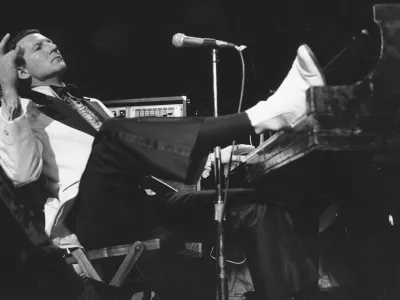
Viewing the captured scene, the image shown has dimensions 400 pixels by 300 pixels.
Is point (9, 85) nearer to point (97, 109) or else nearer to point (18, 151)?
point (18, 151)

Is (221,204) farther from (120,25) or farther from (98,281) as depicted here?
(120,25)

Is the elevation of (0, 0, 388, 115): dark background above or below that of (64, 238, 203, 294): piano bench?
above

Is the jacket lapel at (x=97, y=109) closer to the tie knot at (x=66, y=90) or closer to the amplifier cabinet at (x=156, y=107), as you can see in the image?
the tie knot at (x=66, y=90)

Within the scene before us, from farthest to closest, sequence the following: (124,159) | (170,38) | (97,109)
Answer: (170,38)
(97,109)
(124,159)

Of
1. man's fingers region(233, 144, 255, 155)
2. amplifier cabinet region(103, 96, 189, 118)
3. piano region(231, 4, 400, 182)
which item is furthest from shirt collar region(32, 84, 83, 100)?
piano region(231, 4, 400, 182)

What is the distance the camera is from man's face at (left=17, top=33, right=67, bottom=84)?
218 cm

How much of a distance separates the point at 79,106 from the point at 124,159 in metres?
0.95

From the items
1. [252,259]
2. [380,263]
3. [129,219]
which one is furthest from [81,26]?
[380,263]

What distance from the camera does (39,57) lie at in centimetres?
218

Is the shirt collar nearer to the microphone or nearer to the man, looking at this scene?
the man

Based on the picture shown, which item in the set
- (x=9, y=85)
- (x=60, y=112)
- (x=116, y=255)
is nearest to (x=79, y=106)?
(x=60, y=112)

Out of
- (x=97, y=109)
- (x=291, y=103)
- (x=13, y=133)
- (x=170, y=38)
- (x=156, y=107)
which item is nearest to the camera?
(x=291, y=103)

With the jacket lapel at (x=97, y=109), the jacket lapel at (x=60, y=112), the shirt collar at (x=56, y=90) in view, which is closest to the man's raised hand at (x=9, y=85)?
the jacket lapel at (x=60, y=112)

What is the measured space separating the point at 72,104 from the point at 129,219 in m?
0.97
